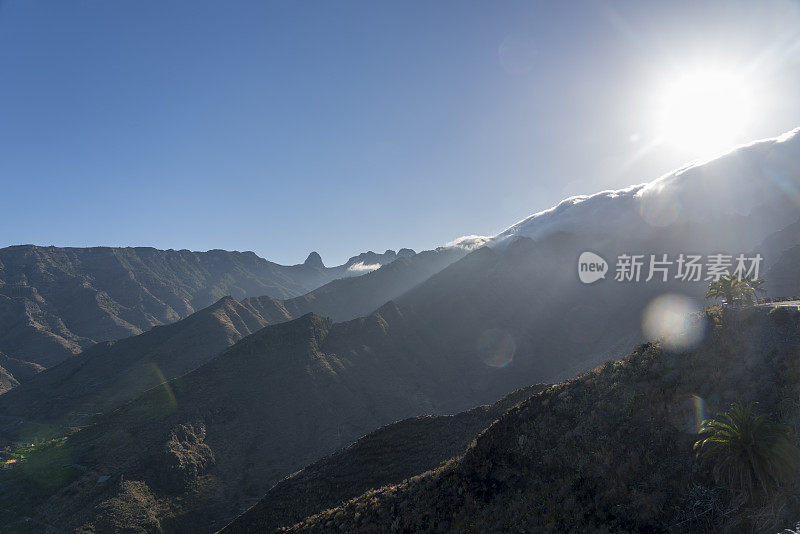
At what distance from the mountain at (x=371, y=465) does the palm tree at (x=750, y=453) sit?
22.0m

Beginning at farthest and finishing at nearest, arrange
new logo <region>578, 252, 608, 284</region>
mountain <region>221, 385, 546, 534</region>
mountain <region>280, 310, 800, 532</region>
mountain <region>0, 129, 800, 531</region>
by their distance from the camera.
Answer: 1. new logo <region>578, 252, 608, 284</region>
2. mountain <region>0, 129, 800, 531</region>
3. mountain <region>221, 385, 546, 534</region>
4. mountain <region>280, 310, 800, 532</region>

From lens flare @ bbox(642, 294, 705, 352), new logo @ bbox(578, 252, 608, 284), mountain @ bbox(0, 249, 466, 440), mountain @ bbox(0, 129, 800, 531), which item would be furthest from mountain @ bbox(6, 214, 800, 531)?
mountain @ bbox(0, 249, 466, 440)

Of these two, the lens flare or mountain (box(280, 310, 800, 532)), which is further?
the lens flare

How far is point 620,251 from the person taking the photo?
465 ft

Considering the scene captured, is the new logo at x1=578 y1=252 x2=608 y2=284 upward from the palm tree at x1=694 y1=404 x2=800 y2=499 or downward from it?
downward

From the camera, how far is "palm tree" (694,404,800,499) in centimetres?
1147

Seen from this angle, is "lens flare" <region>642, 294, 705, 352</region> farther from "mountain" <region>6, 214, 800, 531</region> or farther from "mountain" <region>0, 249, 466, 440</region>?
"mountain" <region>0, 249, 466, 440</region>

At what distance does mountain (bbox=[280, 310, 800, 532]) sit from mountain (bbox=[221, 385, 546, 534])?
8.30 m

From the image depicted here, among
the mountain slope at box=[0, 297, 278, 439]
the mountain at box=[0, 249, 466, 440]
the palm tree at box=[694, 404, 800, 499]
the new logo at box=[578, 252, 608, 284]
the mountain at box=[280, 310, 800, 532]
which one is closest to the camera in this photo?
the palm tree at box=[694, 404, 800, 499]

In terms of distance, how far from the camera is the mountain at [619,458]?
13.5 m

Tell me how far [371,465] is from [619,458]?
86.5ft

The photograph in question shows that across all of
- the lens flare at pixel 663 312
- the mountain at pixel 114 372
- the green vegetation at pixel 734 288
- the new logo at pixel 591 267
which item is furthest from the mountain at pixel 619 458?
the new logo at pixel 591 267

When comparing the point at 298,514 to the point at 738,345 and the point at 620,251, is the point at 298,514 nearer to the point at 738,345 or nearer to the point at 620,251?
the point at 738,345

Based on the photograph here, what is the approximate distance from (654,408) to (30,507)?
74896mm
